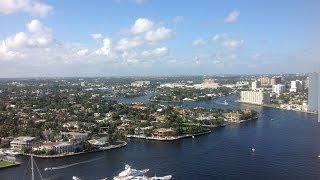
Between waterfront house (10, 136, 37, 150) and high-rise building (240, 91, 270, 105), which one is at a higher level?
high-rise building (240, 91, 270, 105)

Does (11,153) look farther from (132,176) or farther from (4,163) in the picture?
(132,176)

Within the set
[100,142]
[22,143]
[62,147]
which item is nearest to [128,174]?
[62,147]

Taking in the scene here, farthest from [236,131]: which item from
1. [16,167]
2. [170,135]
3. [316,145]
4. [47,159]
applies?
[16,167]

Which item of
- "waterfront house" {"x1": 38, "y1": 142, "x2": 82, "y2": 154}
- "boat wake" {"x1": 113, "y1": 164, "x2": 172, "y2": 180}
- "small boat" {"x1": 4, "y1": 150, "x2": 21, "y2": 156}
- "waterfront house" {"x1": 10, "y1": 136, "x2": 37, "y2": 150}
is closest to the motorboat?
"boat wake" {"x1": 113, "y1": 164, "x2": 172, "y2": 180}

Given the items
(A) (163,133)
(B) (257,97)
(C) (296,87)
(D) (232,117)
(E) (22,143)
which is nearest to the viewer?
(E) (22,143)

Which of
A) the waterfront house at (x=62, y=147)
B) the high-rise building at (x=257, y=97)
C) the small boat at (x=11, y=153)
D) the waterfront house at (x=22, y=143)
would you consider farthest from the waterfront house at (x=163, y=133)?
the high-rise building at (x=257, y=97)

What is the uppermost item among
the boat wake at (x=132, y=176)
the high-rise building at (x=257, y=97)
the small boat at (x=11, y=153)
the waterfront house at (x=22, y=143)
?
the high-rise building at (x=257, y=97)

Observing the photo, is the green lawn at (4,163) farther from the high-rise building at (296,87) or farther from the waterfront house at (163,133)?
the high-rise building at (296,87)

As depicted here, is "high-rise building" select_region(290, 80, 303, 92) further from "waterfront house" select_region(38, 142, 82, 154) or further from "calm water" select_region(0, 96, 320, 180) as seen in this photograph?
"waterfront house" select_region(38, 142, 82, 154)
